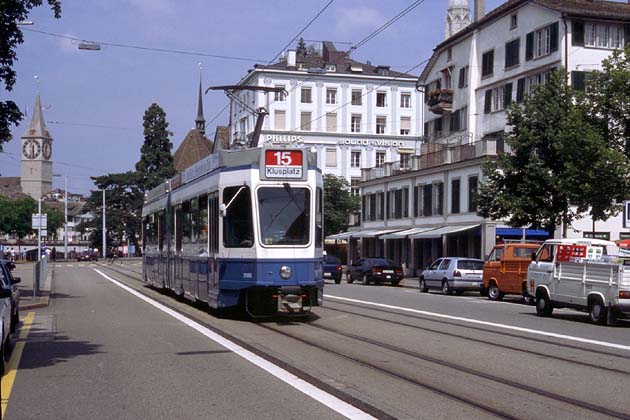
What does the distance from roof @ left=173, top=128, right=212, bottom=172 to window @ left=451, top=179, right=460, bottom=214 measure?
76.1 meters

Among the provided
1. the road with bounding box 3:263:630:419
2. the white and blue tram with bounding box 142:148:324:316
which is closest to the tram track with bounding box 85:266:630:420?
the road with bounding box 3:263:630:419

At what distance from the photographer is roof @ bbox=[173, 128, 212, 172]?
403ft

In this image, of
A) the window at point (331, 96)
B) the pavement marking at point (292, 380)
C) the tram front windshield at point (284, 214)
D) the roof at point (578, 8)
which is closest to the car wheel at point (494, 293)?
the tram front windshield at point (284, 214)

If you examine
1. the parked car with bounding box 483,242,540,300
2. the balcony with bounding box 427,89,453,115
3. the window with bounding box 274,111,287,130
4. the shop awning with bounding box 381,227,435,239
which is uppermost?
the window with bounding box 274,111,287,130

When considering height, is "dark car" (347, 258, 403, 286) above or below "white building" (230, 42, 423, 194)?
below

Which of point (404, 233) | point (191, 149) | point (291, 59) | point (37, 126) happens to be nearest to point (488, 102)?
point (404, 233)

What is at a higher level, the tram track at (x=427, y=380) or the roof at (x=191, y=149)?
the roof at (x=191, y=149)

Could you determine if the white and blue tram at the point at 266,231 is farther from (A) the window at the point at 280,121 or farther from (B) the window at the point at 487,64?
(A) the window at the point at 280,121

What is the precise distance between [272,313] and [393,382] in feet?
31.0

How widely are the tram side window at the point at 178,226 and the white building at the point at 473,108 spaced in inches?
815

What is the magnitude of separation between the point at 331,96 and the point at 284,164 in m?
69.0

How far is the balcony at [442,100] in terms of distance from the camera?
5634cm

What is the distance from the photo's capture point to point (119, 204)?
355 ft

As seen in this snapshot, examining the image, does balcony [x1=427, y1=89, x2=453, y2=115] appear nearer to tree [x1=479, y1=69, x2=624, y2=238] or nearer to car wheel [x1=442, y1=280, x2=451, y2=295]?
tree [x1=479, y1=69, x2=624, y2=238]
